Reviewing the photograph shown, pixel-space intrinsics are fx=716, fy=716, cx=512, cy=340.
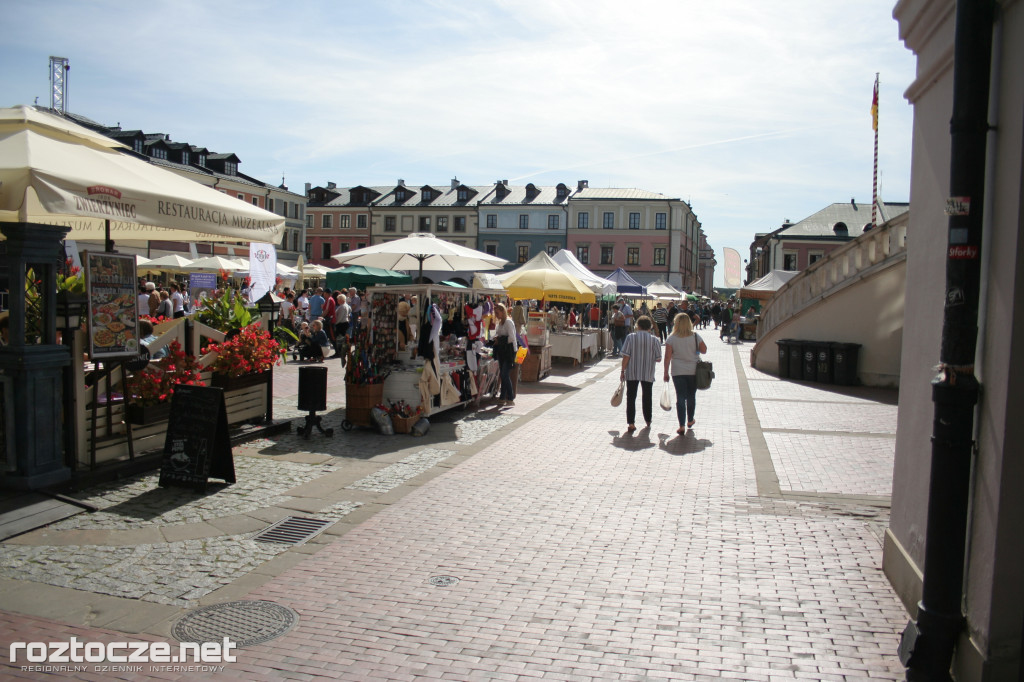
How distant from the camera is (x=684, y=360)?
10.5 metres

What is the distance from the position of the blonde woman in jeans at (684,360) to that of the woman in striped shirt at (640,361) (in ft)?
0.77

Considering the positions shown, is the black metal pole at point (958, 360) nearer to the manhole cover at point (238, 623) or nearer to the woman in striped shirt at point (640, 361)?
the manhole cover at point (238, 623)

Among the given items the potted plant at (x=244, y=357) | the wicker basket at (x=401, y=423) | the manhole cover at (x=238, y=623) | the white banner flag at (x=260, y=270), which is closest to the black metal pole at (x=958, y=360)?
the manhole cover at (x=238, y=623)

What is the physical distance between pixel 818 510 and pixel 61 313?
7430 mm

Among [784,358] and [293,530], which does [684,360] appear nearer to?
[293,530]

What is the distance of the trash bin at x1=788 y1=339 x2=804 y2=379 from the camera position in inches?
719

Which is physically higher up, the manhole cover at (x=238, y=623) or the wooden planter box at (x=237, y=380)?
the wooden planter box at (x=237, y=380)

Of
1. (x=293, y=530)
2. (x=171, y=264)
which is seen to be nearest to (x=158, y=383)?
(x=293, y=530)

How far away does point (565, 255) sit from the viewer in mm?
22250

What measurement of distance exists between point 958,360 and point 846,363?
14589 millimetres

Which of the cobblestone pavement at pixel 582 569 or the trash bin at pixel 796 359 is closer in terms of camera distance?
the cobblestone pavement at pixel 582 569

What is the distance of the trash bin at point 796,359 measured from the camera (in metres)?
18.2

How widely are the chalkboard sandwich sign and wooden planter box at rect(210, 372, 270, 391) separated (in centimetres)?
165

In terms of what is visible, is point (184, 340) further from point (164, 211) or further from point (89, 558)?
point (89, 558)
